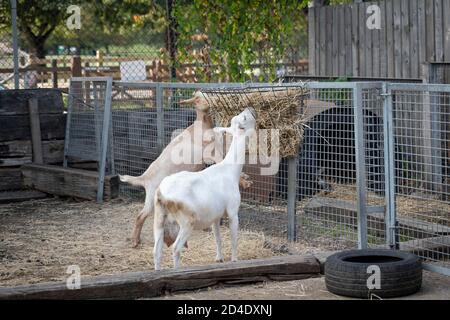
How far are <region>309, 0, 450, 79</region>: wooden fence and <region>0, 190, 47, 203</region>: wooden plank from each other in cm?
424

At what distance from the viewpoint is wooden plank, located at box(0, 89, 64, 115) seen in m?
10.8

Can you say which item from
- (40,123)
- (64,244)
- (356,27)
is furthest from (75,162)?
(356,27)

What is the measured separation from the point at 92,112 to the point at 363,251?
5.58 m

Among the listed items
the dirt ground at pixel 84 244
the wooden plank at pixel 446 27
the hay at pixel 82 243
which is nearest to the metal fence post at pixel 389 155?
the dirt ground at pixel 84 244

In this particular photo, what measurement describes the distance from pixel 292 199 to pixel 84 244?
2035 millimetres

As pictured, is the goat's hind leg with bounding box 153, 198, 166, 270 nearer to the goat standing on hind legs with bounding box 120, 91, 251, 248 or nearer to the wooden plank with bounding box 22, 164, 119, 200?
the goat standing on hind legs with bounding box 120, 91, 251, 248

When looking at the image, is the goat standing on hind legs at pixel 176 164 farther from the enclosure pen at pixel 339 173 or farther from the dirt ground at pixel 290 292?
the dirt ground at pixel 290 292

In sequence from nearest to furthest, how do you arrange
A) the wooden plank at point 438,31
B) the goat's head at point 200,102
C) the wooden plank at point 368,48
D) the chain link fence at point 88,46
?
the goat's head at point 200,102 < the wooden plank at point 438,31 < the wooden plank at point 368,48 < the chain link fence at point 88,46

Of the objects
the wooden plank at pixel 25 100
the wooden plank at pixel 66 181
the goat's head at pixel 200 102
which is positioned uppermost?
the wooden plank at pixel 25 100

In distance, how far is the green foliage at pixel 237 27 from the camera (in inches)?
477

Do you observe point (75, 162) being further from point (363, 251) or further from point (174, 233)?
point (363, 251)

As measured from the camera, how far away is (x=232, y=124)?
705cm

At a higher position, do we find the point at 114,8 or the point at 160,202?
the point at 114,8

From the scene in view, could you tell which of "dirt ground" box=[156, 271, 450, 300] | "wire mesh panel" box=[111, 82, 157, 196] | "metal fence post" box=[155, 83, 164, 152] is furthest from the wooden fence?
"dirt ground" box=[156, 271, 450, 300]
